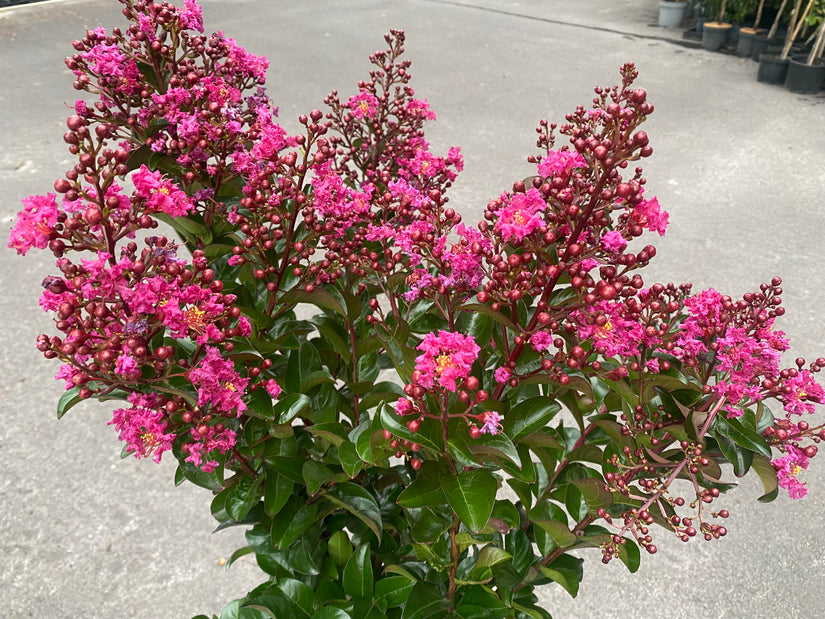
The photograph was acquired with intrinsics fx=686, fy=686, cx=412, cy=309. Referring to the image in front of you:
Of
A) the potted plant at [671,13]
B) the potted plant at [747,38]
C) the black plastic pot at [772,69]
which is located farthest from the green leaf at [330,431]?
the potted plant at [671,13]

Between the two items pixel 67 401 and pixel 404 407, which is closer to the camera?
pixel 404 407

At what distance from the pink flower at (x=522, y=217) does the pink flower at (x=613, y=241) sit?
0.05 m

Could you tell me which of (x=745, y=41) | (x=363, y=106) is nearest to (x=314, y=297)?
(x=363, y=106)

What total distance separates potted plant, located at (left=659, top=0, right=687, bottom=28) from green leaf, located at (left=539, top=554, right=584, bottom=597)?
20.2ft

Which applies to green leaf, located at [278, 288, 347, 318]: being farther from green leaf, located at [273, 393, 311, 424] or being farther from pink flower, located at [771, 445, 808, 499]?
pink flower, located at [771, 445, 808, 499]

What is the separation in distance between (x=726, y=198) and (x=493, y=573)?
276 cm

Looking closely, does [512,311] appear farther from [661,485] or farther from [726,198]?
[726,198]

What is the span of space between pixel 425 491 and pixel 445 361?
164 mm

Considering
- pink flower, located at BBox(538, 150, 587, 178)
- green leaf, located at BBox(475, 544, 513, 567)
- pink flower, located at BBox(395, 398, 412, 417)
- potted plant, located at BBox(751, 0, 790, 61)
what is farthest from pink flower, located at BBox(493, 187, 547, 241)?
potted plant, located at BBox(751, 0, 790, 61)

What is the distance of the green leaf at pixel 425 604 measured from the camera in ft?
2.53

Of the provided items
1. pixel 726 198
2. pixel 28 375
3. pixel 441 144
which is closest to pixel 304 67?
pixel 441 144

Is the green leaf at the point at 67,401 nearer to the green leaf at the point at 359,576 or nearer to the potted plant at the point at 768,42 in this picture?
the green leaf at the point at 359,576

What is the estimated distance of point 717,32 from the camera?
529 cm

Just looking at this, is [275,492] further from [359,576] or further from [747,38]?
[747,38]
